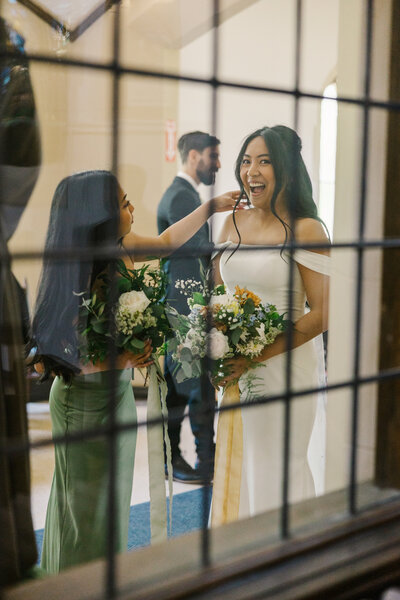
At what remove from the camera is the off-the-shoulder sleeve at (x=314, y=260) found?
59.6 inches

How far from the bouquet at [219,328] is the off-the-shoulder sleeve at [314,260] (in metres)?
0.15

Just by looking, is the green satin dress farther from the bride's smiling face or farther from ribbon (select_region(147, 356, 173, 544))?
the bride's smiling face

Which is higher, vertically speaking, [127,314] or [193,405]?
[127,314]

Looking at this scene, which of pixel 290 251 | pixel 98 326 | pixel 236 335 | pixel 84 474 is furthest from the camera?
pixel 236 335

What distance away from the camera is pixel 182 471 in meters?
1.57

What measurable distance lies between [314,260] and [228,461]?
57 centimetres

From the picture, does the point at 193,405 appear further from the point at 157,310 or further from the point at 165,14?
the point at 165,14

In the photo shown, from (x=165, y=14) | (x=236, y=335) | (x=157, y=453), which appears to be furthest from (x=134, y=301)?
(x=165, y=14)

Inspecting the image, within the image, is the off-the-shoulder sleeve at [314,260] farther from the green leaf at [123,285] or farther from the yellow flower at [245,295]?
the green leaf at [123,285]

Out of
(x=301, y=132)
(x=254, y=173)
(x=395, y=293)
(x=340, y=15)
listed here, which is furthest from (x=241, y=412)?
(x=340, y=15)

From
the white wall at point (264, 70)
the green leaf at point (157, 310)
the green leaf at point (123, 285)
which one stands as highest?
the white wall at point (264, 70)

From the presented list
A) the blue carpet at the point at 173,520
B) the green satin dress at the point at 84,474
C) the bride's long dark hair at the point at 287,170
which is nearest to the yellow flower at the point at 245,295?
the bride's long dark hair at the point at 287,170

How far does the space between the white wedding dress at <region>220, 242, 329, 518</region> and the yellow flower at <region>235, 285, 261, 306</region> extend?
0.05 feet

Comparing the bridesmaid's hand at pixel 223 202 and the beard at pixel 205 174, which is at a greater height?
the beard at pixel 205 174
